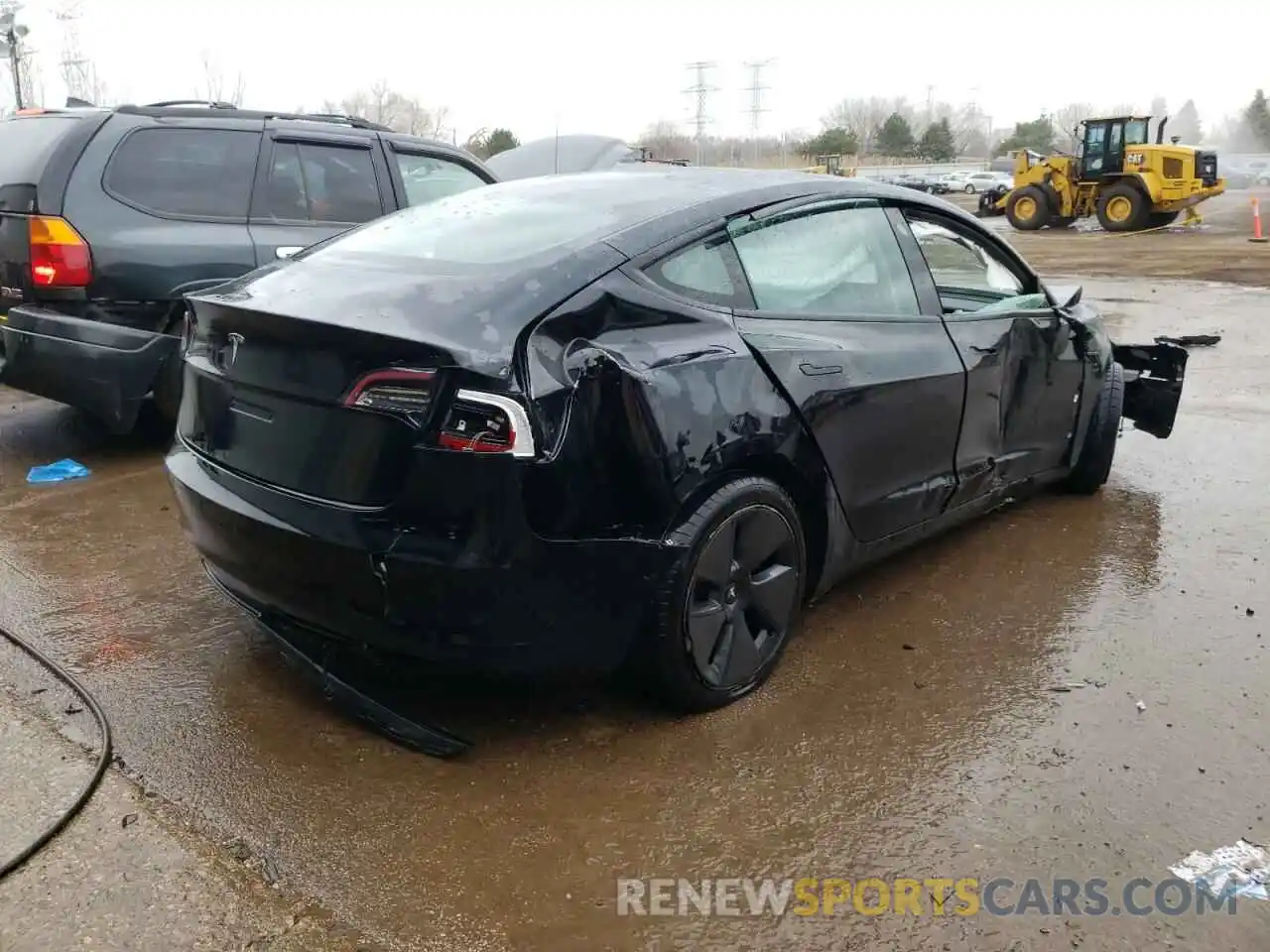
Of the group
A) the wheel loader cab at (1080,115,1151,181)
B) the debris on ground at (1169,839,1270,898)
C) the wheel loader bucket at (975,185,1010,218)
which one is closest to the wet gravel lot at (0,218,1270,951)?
the debris on ground at (1169,839,1270,898)

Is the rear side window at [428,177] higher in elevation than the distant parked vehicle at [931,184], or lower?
lower

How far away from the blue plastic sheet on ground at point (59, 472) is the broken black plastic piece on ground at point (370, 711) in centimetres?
276

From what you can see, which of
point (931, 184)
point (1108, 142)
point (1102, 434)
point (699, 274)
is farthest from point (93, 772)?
point (931, 184)

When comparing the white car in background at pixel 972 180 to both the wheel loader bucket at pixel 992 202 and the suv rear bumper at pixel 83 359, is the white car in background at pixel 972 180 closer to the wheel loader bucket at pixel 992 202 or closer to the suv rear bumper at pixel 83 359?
the wheel loader bucket at pixel 992 202

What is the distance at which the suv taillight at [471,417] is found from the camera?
Result: 2555 millimetres

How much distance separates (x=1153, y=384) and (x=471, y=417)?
4.26 meters

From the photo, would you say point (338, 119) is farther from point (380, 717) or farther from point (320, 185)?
point (380, 717)

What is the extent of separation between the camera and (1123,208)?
1057 inches

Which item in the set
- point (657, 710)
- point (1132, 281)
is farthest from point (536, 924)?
point (1132, 281)

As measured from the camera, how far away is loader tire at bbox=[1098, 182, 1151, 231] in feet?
87.1

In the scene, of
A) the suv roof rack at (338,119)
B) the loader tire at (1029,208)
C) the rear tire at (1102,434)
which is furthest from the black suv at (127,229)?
the loader tire at (1029,208)

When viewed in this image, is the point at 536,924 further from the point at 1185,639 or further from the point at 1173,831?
the point at 1185,639

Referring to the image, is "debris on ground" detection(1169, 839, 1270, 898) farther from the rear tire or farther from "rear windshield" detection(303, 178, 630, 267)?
the rear tire

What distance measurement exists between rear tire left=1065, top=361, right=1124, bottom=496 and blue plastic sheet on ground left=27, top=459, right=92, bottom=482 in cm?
478
